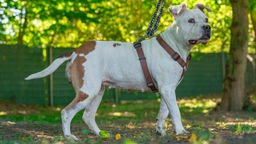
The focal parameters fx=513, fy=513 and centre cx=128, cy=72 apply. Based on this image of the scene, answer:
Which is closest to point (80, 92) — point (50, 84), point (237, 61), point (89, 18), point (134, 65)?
point (134, 65)

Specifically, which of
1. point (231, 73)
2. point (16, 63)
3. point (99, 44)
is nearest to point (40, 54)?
point (16, 63)

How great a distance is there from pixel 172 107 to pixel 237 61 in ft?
25.3

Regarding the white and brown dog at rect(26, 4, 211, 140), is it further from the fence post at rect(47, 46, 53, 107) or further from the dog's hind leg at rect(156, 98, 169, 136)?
the fence post at rect(47, 46, 53, 107)

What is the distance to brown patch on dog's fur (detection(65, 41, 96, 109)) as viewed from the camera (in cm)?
690

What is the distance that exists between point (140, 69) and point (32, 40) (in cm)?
1454

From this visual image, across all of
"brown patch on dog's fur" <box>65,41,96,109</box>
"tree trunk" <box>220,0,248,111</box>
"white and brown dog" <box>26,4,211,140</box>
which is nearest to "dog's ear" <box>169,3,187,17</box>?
"white and brown dog" <box>26,4,211,140</box>

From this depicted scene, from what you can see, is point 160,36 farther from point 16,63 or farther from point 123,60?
point 16,63

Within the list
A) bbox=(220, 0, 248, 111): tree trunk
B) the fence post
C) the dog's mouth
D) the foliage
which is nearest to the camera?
the dog's mouth

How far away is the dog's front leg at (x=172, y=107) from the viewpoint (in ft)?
22.2

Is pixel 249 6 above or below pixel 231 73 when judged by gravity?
above

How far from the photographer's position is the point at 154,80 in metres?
7.01

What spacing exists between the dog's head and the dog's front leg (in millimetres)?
725

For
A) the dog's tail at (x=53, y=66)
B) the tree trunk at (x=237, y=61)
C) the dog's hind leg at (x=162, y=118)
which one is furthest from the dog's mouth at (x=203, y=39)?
the tree trunk at (x=237, y=61)

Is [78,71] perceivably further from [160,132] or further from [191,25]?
[191,25]
